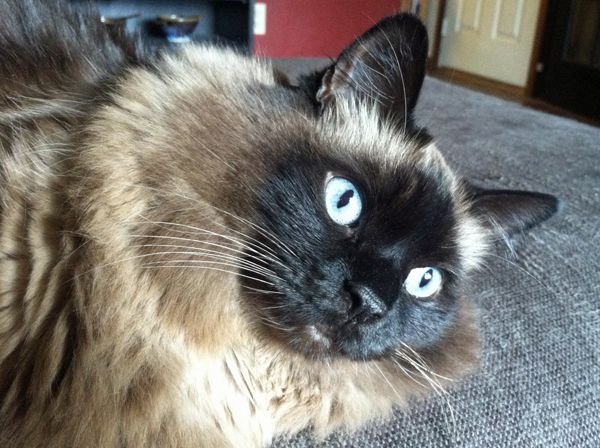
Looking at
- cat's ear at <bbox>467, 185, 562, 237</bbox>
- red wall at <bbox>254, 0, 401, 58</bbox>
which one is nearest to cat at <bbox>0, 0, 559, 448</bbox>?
cat's ear at <bbox>467, 185, 562, 237</bbox>

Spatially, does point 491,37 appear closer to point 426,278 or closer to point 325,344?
point 426,278

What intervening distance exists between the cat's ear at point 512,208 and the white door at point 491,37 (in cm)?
519

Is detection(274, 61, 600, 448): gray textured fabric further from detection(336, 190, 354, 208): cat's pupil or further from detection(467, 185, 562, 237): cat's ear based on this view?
detection(336, 190, 354, 208): cat's pupil

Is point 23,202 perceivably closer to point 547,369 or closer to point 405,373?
point 405,373

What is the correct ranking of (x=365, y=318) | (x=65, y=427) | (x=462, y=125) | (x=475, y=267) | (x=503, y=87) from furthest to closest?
(x=503, y=87) < (x=462, y=125) < (x=475, y=267) < (x=365, y=318) < (x=65, y=427)

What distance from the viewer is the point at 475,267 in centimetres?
117

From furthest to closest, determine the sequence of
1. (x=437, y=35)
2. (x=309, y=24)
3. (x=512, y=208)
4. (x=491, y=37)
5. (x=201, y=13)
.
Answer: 1. (x=437, y=35)
2. (x=491, y=37)
3. (x=309, y=24)
4. (x=201, y=13)
5. (x=512, y=208)

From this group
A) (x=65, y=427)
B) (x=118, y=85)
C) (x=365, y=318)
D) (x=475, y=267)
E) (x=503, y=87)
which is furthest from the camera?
(x=503, y=87)

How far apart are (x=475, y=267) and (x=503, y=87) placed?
543 centimetres

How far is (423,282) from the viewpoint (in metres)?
1.00

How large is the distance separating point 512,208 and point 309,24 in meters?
3.98

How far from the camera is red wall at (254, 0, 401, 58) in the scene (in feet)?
15.4

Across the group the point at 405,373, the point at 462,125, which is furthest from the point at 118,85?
the point at 462,125

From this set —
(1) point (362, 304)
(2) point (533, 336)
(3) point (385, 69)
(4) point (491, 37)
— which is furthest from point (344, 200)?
(4) point (491, 37)
